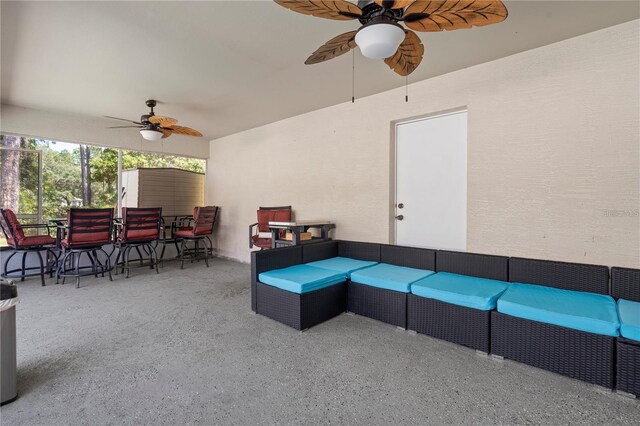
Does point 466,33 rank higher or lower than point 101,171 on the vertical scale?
higher

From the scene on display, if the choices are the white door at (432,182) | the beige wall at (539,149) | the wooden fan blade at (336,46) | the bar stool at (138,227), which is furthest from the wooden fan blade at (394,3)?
the bar stool at (138,227)

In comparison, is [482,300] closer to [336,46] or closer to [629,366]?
[629,366]

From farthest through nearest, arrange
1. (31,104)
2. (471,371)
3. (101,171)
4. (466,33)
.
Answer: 1. (101,171)
2. (31,104)
3. (466,33)
4. (471,371)

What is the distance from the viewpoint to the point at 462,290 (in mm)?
2373

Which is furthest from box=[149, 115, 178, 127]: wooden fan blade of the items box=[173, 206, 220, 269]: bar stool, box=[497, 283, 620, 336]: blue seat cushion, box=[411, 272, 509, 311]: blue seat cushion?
box=[497, 283, 620, 336]: blue seat cushion

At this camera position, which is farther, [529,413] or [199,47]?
[199,47]

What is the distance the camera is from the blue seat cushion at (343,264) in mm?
3123

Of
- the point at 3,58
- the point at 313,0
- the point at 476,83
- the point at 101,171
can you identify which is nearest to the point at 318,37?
the point at 313,0

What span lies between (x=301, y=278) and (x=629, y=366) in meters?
2.31

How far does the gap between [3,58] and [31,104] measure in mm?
1871

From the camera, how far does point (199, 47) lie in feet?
8.84

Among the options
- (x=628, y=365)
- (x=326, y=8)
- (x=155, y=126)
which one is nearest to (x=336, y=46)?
(x=326, y=8)

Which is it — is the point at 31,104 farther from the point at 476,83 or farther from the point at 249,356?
the point at 476,83

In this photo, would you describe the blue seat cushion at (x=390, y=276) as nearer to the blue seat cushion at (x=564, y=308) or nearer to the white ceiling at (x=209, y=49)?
the blue seat cushion at (x=564, y=308)
